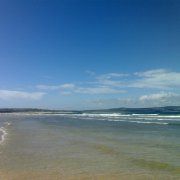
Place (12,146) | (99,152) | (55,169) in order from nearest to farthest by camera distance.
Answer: (55,169)
(99,152)
(12,146)

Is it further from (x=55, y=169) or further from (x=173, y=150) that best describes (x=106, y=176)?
(x=173, y=150)

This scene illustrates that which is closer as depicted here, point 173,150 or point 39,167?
point 39,167

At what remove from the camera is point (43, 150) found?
20.1m

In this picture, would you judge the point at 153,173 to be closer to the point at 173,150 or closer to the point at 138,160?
the point at 138,160

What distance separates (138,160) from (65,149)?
5450 millimetres

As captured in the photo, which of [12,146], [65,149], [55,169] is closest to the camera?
[55,169]

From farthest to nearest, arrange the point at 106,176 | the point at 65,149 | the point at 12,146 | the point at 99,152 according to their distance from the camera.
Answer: the point at 12,146 < the point at 65,149 < the point at 99,152 < the point at 106,176

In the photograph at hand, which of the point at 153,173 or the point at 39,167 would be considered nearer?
the point at 153,173

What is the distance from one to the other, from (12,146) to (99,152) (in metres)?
6.03

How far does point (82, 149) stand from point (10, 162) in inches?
216

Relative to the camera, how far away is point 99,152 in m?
19.3

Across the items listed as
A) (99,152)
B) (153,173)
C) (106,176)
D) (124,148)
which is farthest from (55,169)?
(124,148)

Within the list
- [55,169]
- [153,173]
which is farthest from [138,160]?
[55,169]

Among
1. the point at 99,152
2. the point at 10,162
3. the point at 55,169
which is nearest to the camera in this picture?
the point at 55,169
